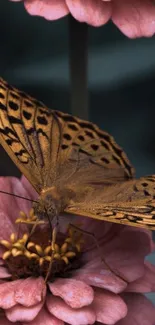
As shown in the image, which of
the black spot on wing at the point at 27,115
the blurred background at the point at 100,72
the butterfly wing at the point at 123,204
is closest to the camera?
the butterfly wing at the point at 123,204

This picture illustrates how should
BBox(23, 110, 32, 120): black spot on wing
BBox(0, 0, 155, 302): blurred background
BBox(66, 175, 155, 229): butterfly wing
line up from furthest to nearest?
BBox(0, 0, 155, 302): blurred background
BBox(23, 110, 32, 120): black spot on wing
BBox(66, 175, 155, 229): butterfly wing

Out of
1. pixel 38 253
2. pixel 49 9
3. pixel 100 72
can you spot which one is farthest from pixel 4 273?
pixel 100 72

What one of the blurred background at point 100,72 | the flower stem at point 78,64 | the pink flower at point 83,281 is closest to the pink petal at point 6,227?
the pink flower at point 83,281

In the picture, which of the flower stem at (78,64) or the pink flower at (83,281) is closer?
the pink flower at (83,281)

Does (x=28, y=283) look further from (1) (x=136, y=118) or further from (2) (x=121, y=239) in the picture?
(1) (x=136, y=118)

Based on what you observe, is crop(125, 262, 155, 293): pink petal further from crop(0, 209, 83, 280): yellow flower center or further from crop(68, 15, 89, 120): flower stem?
crop(68, 15, 89, 120): flower stem

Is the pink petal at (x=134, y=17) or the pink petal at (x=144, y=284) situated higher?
the pink petal at (x=134, y=17)

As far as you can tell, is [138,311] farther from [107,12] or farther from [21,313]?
[107,12]

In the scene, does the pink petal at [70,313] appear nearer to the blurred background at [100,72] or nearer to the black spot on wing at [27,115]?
the black spot on wing at [27,115]

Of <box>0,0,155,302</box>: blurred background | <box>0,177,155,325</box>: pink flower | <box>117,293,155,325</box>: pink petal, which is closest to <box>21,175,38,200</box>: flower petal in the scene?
<box>0,177,155,325</box>: pink flower
